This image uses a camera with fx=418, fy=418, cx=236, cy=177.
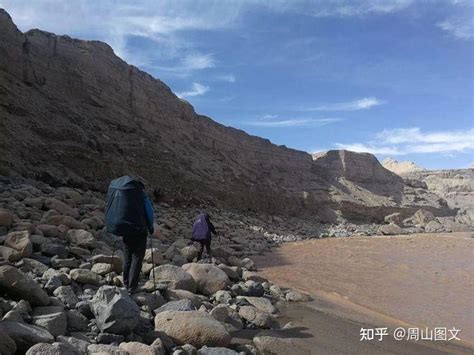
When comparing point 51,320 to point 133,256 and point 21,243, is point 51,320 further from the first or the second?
point 21,243

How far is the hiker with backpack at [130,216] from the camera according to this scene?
5133 millimetres

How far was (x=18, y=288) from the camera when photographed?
163 inches

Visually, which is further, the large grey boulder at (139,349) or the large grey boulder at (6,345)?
the large grey boulder at (139,349)

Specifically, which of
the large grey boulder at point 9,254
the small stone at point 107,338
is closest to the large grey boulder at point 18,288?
the small stone at point 107,338

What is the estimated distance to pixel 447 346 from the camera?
573cm

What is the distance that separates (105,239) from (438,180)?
7345 cm

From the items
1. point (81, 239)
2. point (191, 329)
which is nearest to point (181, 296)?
point (191, 329)

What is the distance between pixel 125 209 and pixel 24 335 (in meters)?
2.05

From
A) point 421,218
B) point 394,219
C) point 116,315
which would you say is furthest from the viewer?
point 394,219

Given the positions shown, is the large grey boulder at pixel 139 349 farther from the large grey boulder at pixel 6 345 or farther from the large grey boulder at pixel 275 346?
the large grey boulder at pixel 275 346

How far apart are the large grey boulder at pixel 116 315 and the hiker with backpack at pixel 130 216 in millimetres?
1121

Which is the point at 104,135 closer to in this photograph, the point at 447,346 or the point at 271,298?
the point at 271,298

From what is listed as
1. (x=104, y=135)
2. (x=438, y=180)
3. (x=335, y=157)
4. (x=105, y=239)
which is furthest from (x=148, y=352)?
(x=438, y=180)

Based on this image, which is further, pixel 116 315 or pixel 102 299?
pixel 102 299
